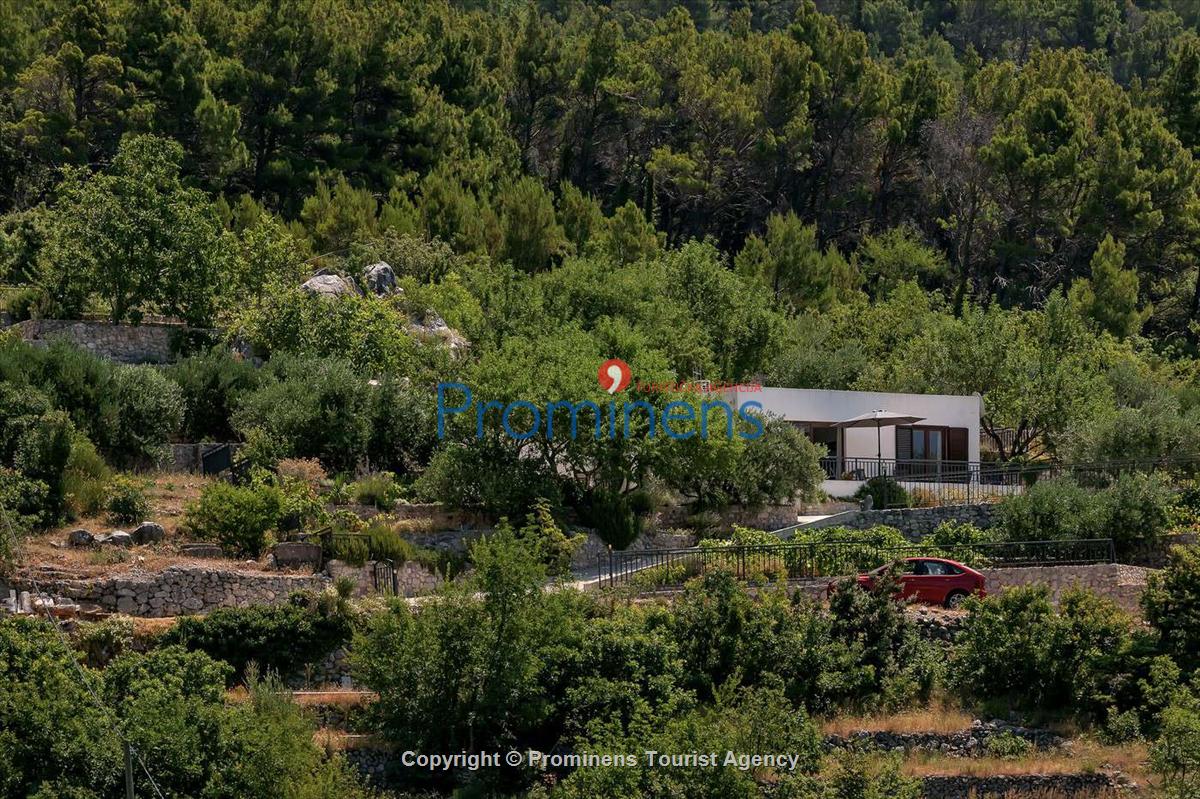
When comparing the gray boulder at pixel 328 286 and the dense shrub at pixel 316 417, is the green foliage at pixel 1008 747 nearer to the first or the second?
the dense shrub at pixel 316 417

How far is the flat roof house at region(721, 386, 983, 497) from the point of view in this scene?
175 feet

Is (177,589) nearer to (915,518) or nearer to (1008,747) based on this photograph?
(1008,747)

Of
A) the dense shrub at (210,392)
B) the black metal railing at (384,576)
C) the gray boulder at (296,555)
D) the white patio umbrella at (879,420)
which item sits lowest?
the black metal railing at (384,576)

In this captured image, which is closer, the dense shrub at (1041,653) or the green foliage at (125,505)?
the dense shrub at (1041,653)

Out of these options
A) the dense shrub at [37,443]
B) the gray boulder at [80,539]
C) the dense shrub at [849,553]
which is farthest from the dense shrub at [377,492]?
the dense shrub at [849,553]

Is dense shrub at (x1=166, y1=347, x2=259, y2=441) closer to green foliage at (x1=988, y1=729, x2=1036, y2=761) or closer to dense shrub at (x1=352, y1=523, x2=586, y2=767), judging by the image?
dense shrub at (x1=352, y1=523, x2=586, y2=767)

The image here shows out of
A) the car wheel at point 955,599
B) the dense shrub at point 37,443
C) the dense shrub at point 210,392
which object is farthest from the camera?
the dense shrub at point 210,392

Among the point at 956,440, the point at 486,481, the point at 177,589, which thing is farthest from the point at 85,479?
the point at 956,440

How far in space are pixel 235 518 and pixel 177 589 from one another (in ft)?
10.4

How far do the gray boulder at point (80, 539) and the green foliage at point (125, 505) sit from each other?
1.82 meters

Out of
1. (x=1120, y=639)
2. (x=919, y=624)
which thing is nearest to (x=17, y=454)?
(x=919, y=624)

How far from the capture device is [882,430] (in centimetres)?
5650

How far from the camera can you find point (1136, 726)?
113 feet

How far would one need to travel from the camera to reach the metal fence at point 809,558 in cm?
4169
